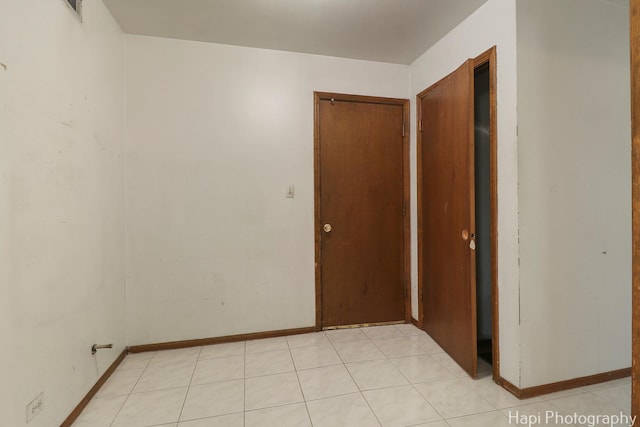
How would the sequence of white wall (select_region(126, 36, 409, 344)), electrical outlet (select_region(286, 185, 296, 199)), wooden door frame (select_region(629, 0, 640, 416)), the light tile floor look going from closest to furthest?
wooden door frame (select_region(629, 0, 640, 416)), the light tile floor, white wall (select_region(126, 36, 409, 344)), electrical outlet (select_region(286, 185, 296, 199))

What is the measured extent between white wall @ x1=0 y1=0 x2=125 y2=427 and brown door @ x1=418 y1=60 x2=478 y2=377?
7.85 feet

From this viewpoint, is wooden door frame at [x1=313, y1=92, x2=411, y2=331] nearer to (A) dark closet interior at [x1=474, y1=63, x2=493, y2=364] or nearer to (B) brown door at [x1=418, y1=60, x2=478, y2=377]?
(B) brown door at [x1=418, y1=60, x2=478, y2=377]

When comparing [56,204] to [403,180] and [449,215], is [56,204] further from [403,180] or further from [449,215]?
[403,180]

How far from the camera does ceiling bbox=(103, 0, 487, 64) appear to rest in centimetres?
203

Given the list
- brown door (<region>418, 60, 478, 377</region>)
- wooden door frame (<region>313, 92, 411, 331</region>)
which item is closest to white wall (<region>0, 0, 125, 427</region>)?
wooden door frame (<region>313, 92, 411, 331</region>)

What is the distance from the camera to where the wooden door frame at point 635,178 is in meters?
0.76

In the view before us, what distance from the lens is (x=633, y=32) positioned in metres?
0.77

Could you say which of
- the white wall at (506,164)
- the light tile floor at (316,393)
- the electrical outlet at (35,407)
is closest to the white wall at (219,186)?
the light tile floor at (316,393)

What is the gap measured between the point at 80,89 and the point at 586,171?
3.14m

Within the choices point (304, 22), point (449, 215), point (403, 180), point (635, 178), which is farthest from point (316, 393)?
point (304, 22)

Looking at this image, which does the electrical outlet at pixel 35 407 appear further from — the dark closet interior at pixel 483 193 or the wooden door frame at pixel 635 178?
the dark closet interior at pixel 483 193

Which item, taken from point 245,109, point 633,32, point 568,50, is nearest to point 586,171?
point 568,50

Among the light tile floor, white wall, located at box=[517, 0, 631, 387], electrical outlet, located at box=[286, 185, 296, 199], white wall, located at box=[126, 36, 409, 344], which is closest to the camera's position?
the light tile floor

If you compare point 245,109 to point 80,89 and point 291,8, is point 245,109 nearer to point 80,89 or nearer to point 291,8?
point 291,8
